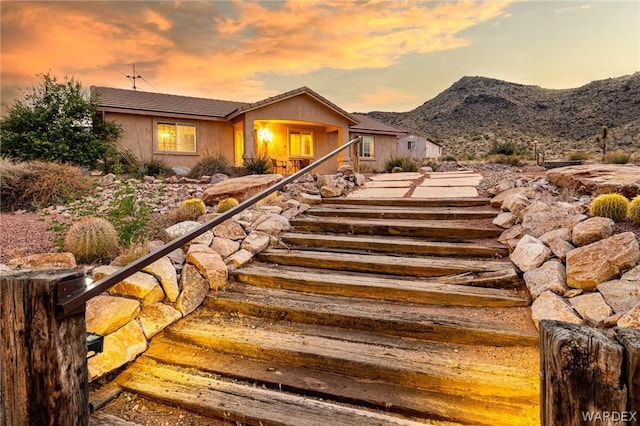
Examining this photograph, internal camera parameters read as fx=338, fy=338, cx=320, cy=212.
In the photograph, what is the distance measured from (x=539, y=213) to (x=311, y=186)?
10.0ft

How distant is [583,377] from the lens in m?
0.97

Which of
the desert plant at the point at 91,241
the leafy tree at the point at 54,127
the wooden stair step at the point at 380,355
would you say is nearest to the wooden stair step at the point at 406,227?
the wooden stair step at the point at 380,355

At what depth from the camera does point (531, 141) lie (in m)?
28.0

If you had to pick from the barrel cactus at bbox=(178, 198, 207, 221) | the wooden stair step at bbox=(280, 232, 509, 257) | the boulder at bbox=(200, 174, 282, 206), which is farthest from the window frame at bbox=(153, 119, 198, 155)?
the wooden stair step at bbox=(280, 232, 509, 257)

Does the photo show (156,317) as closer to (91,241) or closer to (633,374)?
(91,241)

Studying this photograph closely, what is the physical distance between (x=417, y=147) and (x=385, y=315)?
27.2 metres

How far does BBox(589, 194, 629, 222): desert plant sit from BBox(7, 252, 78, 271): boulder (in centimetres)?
447

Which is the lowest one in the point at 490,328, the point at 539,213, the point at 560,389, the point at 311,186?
the point at 490,328

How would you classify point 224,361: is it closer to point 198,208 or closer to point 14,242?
point 198,208

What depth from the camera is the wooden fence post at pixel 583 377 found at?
3.09ft

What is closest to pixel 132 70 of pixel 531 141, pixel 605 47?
pixel 605 47

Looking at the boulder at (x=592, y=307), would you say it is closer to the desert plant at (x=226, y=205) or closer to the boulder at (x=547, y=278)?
the boulder at (x=547, y=278)

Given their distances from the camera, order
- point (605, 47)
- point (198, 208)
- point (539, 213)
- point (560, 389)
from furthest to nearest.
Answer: point (605, 47) < point (198, 208) < point (539, 213) < point (560, 389)

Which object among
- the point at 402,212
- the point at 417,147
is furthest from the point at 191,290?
the point at 417,147
